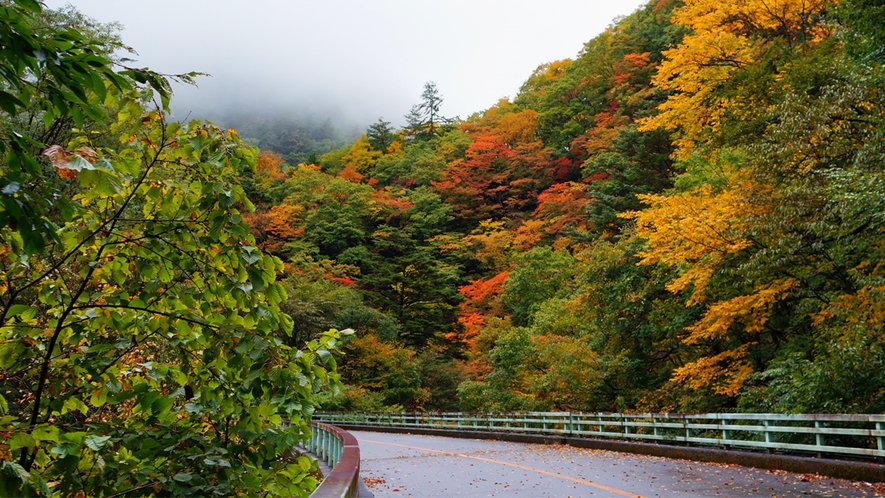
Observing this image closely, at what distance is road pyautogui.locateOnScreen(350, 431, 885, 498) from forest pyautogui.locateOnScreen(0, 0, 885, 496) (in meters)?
2.93

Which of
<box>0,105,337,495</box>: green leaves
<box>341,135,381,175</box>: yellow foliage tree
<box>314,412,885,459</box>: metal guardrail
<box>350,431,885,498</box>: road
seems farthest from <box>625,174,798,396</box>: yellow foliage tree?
<box>341,135,381,175</box>: yellow foliage tree

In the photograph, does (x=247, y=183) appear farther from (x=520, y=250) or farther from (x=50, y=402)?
(x=50, y=402)

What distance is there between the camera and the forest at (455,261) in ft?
10.4

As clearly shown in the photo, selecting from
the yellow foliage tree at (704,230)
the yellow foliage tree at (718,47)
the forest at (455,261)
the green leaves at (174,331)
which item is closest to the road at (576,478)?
the forest at (455,261)

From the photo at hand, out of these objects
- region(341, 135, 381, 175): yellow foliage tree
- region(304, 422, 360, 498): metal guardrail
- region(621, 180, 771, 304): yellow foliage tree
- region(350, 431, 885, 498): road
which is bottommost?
region(350, 431, 885, 498): road

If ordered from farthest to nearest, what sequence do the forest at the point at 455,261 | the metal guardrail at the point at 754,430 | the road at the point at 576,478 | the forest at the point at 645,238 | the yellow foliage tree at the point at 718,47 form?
the yellow foliage tree at the point at 718,47 → the forest at the point at 645,238 → the metal guardrail at the point at 754,430 → the road at the point at 576,478 → the forest at the point at 455,261

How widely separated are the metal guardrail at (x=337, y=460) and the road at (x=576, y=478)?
36.1 inches

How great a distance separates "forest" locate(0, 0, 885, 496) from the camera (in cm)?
316

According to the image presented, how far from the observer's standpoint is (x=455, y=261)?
2013 inches

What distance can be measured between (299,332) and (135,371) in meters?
35.3

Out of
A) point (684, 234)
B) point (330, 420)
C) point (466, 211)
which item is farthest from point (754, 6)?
Answer: point (466, 211)

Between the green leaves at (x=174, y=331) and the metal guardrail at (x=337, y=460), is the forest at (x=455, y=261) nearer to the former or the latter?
the green leaves at (x=174, y=331)

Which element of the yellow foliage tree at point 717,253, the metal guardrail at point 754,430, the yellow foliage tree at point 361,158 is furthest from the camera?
the yellow foliage tree at point 361,158

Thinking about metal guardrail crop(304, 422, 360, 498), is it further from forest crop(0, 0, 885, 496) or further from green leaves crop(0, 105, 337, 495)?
forest crop(0, 0, 885, 496)
